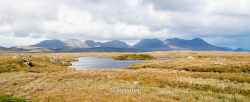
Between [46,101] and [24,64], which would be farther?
[24,64]

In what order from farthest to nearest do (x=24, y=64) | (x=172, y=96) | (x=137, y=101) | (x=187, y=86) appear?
(x=24, y=64)
(x=187, y=86)
(x=172, y=96)
(x=137, y=101)

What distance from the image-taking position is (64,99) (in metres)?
15.0

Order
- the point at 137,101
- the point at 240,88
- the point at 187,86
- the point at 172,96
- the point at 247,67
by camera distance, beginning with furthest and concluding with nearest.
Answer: the point at 247,67 < the point at 187,86 < the point at 240,88 < the point at 172,96 < the point at 137,101

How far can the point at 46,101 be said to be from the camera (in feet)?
48.9

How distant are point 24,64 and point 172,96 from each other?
56.9m

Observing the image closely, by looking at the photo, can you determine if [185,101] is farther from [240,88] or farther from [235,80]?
[235,80]

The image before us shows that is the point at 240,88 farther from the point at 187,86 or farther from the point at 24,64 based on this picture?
the point at 24,64

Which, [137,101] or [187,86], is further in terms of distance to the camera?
[187,86]

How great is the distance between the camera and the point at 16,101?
14.5m

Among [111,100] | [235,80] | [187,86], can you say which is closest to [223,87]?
[187,86]

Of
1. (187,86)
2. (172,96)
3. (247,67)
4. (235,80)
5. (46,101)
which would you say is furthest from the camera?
(247,67)

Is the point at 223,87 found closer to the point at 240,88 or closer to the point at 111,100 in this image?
the point at 240,88

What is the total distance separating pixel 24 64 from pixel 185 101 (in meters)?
58.6

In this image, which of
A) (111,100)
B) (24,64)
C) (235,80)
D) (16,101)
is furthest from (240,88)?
(24,64)
